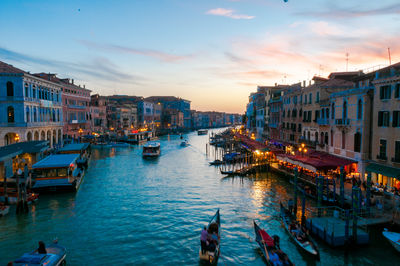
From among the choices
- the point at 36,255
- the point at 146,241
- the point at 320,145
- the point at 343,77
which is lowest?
the point at 146,241

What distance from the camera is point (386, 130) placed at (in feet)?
55.9

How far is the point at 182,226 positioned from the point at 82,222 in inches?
230

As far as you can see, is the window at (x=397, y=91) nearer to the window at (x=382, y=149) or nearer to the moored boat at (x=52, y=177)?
the window at (x=382, y=149)

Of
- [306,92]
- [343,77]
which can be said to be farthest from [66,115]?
[343,77]

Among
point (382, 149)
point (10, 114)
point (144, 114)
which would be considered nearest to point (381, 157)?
point (382, 149)

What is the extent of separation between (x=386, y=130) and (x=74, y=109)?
50742 mm

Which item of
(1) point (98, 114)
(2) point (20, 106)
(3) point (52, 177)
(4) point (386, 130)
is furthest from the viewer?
(1) point (98, 114)

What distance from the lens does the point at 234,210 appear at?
18234mm

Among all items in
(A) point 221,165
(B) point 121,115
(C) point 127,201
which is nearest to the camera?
(C) point 127,201

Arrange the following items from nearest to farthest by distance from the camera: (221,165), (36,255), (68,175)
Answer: (36,255) → (68,175) → (221,165)

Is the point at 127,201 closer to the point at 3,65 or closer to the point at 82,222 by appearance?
the point at 82,222

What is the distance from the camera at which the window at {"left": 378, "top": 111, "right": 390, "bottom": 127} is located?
17047 millimetres

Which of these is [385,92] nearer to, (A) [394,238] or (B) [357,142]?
(B) [357,142]

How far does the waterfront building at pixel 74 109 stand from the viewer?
165 feet
